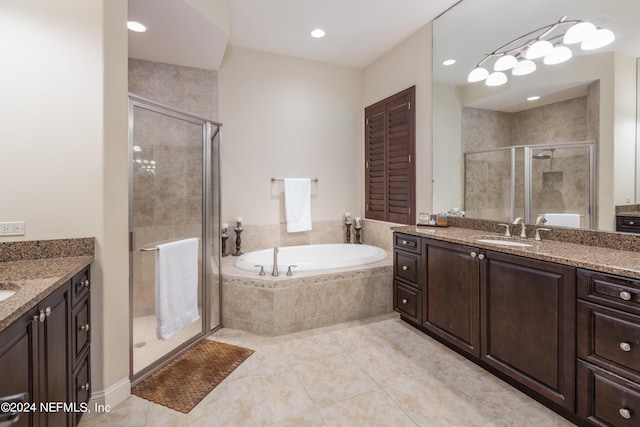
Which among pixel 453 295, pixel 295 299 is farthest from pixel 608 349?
pixel 295 299

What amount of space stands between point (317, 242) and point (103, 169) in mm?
2687

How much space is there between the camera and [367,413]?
1.68 meters

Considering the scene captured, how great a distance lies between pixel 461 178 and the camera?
279 cm

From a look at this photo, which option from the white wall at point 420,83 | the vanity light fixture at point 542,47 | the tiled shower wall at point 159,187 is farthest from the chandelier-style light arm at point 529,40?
the tiled shower wall at point 159,187

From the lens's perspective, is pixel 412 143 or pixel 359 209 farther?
pixel 359 209

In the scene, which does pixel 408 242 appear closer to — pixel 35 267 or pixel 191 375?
pixel 191 375

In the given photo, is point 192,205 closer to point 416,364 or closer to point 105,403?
point 105,403

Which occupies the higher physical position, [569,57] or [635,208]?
[569,57]

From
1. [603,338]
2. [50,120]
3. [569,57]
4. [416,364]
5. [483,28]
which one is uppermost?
[483,28]

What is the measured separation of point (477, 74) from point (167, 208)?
2.80 meters

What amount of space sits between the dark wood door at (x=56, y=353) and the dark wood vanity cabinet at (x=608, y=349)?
235 centimetres

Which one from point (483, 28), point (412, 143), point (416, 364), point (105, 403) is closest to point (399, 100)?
point (412, 143)

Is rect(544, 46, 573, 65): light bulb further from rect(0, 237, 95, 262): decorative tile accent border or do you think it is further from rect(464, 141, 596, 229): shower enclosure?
rect(0, 237, 95, 262): decorative tile accent border

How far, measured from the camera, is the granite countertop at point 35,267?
39.8 inches
